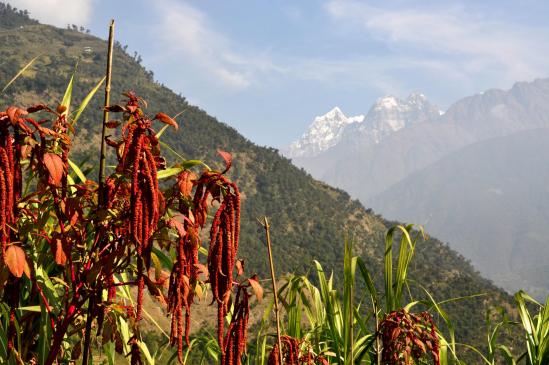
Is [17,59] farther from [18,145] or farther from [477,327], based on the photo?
[18,145]

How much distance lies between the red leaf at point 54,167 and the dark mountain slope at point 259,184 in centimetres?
7482

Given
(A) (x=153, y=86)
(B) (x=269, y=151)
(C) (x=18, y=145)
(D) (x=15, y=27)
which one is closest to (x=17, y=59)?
(A) (x=153, y=86)

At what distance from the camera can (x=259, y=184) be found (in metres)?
118

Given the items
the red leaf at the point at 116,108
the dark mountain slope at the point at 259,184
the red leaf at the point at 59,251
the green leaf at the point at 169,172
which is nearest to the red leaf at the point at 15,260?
the red leaf at the point at 59,251

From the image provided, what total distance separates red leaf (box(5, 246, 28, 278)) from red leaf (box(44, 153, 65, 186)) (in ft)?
0.77

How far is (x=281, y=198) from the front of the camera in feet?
377

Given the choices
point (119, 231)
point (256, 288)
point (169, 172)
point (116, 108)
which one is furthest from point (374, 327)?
point (116, 108)

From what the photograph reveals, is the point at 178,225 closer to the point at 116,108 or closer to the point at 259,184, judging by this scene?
the point at 116,108

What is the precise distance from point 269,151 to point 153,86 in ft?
114

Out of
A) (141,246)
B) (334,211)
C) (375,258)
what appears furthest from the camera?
(334,211)

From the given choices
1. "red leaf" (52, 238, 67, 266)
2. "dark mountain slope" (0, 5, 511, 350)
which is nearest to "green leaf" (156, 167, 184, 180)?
"red leaf" (52, 238, 67, 266)

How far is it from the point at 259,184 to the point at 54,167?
116167 mm

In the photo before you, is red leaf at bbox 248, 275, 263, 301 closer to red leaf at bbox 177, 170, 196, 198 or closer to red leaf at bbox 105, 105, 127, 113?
red leaf at bbox 177, 170, 196, 198

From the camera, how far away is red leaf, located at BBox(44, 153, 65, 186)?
1.83 metres
